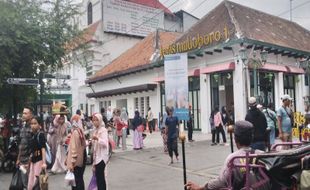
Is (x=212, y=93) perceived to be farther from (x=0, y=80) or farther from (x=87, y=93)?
(x=87, y=93)

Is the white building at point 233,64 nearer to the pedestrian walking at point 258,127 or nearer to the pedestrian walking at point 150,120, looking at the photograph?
the pedestrian walking at point 150,120

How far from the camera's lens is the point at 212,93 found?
2277 centimetres

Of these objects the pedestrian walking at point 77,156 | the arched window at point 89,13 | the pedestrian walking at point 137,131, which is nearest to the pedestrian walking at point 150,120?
the pedestrian walking at point 137,131

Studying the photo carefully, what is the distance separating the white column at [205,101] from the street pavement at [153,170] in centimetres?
650

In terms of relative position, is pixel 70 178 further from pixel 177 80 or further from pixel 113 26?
pixel 113 26

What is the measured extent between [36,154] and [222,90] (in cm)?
1636

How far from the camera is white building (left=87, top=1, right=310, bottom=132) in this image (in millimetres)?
20656

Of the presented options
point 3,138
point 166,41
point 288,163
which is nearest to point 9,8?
point 3,138

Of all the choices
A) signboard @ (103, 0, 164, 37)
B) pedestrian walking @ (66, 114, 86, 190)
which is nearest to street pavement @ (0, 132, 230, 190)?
pedestrian walking @ (66, 114, 86, 190)

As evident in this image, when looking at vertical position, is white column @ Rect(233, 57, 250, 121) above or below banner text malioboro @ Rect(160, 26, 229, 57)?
below

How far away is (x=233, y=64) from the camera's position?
20.7 metres

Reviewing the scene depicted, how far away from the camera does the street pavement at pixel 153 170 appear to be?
9647mm

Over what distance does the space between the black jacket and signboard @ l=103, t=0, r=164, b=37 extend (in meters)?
30.2

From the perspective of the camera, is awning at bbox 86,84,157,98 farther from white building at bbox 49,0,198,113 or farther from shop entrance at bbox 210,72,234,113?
shop entrance at bbox 210,72,234,113
